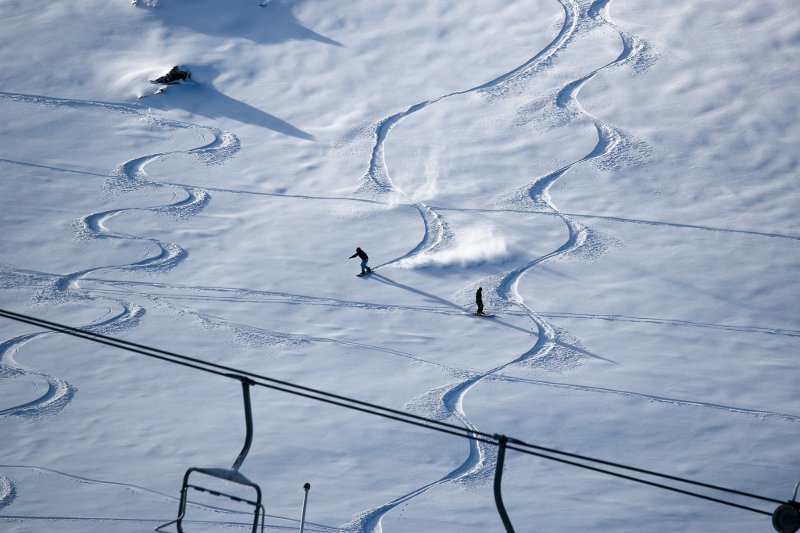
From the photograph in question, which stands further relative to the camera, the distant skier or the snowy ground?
the distant skier

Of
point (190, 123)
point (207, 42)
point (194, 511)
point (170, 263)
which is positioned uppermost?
point (207, 42)

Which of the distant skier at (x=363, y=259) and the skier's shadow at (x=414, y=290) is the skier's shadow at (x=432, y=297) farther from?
the distant skier at (x=363, y=259)

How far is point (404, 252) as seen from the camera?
18.5 meters

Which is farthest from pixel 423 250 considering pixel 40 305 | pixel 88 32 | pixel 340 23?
pixel 88 32

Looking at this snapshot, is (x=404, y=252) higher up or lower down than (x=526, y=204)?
lower down

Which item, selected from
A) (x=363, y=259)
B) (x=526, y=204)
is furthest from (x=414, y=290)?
(x=526, y=204)

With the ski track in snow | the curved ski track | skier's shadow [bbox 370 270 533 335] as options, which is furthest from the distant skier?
the ski track in snow

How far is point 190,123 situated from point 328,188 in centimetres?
446

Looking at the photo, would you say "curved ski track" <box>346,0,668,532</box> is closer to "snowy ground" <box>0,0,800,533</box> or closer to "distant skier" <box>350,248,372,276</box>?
"snowy ground" <box>0,0,800,533</box>

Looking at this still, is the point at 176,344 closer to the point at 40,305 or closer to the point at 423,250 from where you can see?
the point at 40,305

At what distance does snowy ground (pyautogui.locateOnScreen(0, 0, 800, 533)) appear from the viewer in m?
13.2

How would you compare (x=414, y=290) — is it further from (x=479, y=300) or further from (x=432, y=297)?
(x=479, y=300)

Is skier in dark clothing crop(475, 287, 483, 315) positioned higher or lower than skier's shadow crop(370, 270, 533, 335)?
higher

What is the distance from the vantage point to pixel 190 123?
23.2 m
